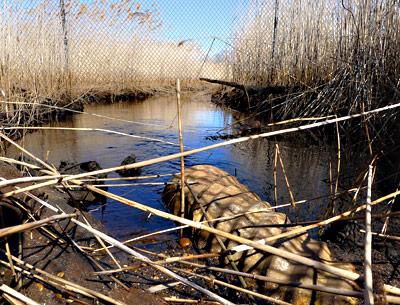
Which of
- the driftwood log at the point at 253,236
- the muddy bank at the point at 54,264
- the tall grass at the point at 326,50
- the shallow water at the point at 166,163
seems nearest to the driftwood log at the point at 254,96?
the tall grass at the point at 326,50

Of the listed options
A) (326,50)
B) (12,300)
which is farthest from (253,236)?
(326,50)

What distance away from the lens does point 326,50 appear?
3.62 metres

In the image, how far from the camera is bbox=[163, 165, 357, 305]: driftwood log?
1001 mm

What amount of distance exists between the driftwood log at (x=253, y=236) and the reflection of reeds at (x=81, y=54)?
188 cm

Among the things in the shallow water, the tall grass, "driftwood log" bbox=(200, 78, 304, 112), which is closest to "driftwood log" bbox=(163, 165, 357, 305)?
the shallow water

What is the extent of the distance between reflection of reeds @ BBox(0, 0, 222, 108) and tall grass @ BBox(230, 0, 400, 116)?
85.9 inches

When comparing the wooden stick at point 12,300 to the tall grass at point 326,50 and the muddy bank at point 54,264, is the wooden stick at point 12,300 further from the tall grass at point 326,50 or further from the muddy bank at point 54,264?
the tall grass at point 326,50

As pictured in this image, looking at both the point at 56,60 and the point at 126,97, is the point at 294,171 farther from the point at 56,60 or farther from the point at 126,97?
the point at 126,97

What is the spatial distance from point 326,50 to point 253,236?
3.00m

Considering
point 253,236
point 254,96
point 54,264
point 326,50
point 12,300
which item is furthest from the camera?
point 254,96

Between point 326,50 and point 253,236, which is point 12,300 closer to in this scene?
point 253,236

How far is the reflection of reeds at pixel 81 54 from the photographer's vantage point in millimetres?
3373

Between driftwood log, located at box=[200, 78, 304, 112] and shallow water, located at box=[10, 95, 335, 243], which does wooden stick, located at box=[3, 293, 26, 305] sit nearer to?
shallow water, located at box=[10, 95, 335, 243]

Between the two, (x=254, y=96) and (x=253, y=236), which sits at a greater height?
(x=254, y=96)
